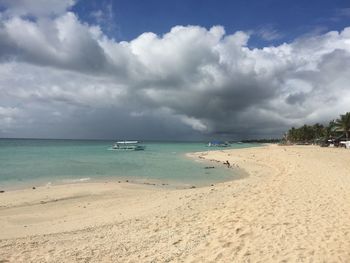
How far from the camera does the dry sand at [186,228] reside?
7.67 m

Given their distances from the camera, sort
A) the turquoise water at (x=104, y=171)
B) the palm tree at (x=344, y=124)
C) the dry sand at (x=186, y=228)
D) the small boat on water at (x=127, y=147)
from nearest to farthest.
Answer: the dry sand at (x=186, y=228), the turquoise water at (x=104, y=171), the palm tree at (x=344, y=124), the small boat on water at (x=127, y=147)

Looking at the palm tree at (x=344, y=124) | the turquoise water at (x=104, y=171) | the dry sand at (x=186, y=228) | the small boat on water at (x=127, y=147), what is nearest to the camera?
the dry sand at (x=186, y=228)

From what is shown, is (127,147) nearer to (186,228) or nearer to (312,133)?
(312,133)

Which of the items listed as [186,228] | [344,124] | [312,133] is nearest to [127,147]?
[344,124]

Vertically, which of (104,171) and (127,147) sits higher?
(127,147)

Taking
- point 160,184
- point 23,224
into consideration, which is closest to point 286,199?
point 23,224

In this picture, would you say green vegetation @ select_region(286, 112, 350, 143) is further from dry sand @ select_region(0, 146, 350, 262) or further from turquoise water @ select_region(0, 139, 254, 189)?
dry sand @ select_region(0, 146, 350, 262)

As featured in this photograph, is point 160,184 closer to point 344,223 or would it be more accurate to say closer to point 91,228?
point 91,228

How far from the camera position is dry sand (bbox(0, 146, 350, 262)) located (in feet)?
25.2

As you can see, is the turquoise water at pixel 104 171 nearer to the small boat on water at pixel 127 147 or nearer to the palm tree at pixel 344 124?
the small boat on water at pixel 127 147

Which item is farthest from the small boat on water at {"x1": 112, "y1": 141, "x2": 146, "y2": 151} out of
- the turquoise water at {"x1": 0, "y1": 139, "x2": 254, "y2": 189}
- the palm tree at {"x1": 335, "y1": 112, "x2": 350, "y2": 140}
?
the palm tree at {"x1": 335, "y1": 112, "x2": 350, "y2": 140}

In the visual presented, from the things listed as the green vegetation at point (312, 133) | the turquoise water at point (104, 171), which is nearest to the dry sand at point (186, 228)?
the turquoise water at point (104, 171)

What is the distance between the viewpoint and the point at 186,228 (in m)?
9.78

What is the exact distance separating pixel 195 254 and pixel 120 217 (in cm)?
500
